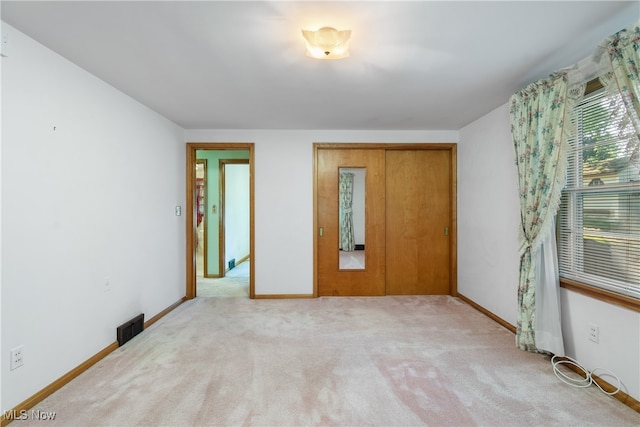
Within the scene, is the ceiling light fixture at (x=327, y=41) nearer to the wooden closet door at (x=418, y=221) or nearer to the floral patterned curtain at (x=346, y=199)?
the floral patterned curtain at (x=346, y=199)

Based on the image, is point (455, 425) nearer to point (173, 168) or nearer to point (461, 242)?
point (461, 242)

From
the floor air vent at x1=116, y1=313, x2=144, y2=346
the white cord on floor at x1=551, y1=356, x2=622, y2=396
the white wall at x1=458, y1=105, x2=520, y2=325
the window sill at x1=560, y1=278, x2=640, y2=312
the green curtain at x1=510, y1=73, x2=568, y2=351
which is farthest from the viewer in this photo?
the white wall at x1=458, y1=105, x2=520, y2=325

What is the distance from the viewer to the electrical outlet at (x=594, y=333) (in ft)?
6.41

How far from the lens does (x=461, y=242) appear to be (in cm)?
385

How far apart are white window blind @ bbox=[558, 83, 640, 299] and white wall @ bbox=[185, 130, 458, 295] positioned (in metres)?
2.03

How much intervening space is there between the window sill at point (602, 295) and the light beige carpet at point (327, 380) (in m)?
0.61

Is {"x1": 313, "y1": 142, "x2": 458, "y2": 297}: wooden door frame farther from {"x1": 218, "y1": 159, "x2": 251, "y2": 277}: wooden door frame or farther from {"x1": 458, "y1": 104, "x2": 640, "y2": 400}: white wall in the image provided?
{"x1": 218, "y1": 159, "x2": 251, "y2": 277}: wooden door frame

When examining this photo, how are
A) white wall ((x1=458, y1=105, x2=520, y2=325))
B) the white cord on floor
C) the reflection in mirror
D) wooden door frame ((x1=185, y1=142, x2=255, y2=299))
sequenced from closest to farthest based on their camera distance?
the white cord on floor, white wall ((x1=458, y1=105, x2=520, y2=325)), wooden door frame ((x1=185, y1=142, x2=255, y2=299)), the reflection in mirror

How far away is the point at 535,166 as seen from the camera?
225 cm

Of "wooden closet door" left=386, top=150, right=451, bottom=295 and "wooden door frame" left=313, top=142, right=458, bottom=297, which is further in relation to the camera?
"wooden closet door" left=386, top=150, right=451, bottom=295

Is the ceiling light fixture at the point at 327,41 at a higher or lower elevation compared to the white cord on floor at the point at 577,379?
higher

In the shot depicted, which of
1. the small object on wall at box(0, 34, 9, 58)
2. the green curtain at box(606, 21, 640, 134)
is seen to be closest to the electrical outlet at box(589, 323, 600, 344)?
the green curtain at box(606, 21, 640, 134)

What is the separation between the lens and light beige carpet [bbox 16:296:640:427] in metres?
1.67

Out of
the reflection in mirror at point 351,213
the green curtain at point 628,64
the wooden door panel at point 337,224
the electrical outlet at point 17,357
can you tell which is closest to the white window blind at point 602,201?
the green curtain at point 628,64
